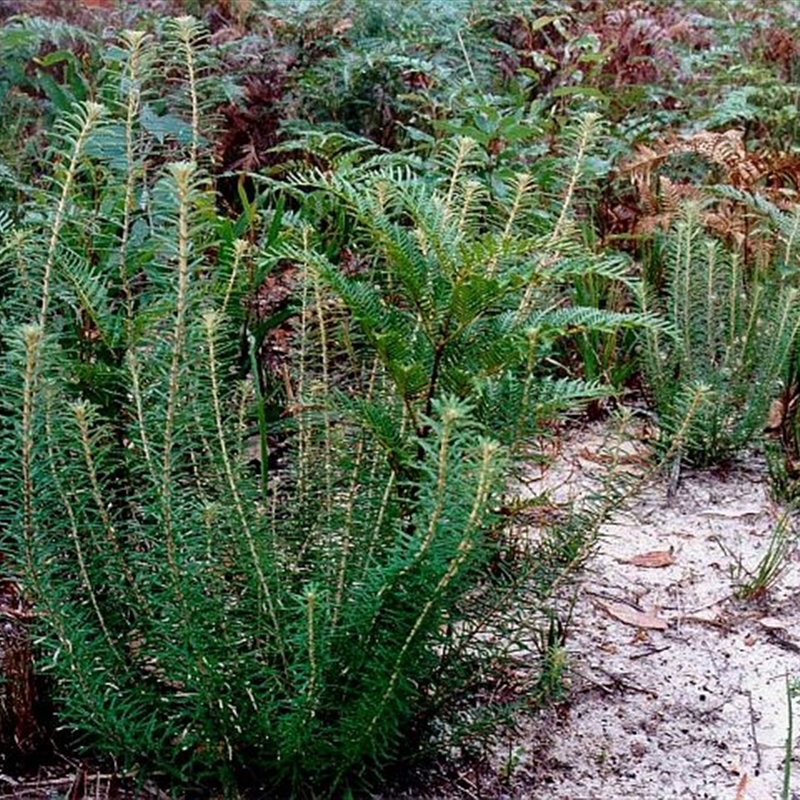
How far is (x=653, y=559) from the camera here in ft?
8.97

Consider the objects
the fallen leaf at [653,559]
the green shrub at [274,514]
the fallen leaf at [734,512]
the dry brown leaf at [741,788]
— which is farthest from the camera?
the fallen leaf at [734,512]

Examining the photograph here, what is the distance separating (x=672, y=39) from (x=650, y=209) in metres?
2.13

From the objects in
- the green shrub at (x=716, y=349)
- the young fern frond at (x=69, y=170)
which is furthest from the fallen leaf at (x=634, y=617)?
the young fern frond at (x=69, y=170)

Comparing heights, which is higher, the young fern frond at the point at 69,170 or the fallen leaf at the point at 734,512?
the young fern frond at the point at 69,170

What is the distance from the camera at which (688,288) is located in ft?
9.95

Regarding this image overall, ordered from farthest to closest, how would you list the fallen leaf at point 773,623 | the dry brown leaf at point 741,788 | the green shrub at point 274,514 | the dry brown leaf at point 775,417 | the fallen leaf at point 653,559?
the dry brown leaf at point 775,417
the fallen leaf at point 653,559
the fallen leaf at point 773,623
the dry brown leaf at point 741,788
the green shrub at point 274,514

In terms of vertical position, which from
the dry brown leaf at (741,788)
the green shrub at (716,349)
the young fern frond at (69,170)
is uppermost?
the young fern frond at (69,170)

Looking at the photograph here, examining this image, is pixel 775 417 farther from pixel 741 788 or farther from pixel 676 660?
pixel 741 788

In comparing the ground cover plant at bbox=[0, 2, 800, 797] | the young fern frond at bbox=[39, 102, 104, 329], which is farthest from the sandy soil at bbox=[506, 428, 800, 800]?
the young fern frond at bbox=[39, 102, 104, 329]

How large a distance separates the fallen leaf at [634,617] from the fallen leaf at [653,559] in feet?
0.61

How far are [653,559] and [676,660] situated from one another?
0.38 metres

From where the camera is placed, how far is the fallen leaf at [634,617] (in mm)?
2496

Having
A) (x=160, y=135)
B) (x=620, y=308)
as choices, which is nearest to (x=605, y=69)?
(x=620, y=308)

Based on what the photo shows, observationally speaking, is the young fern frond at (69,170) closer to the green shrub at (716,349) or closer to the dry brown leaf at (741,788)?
the dry brown leaf at (741,788)
